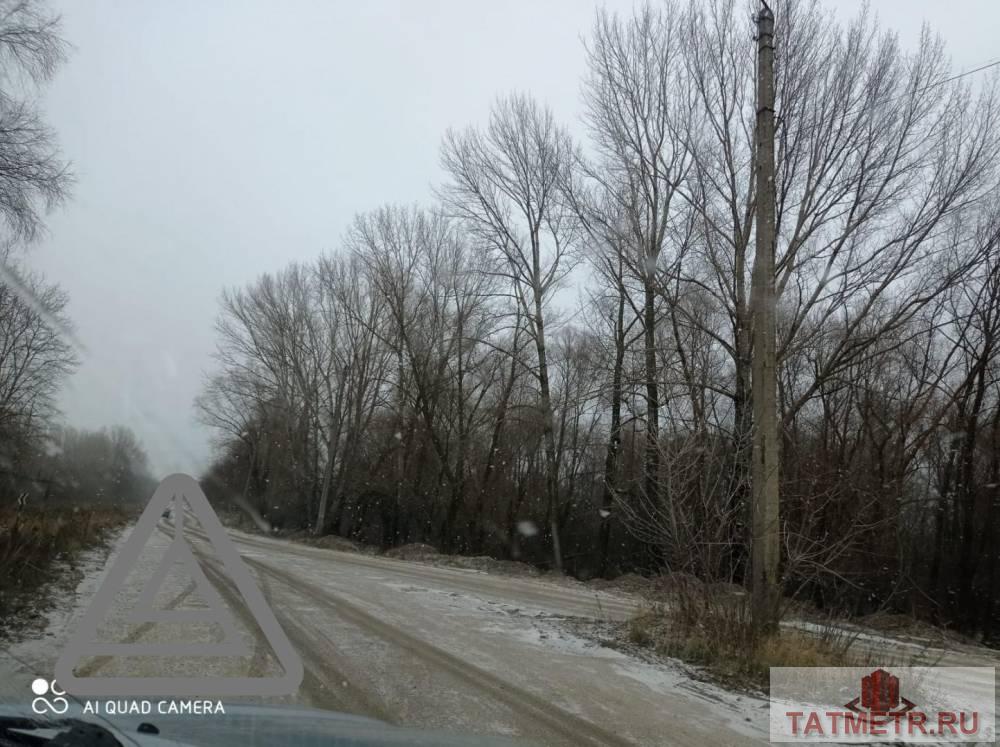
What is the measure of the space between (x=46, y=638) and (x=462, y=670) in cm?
372

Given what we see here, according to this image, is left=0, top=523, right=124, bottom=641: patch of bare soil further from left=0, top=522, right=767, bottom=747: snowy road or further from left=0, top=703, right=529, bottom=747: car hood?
left=0, top=703, right=529, bottom=747: car hood

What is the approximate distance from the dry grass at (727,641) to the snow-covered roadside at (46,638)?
224 inches

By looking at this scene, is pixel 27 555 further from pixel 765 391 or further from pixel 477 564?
pixel 477 564

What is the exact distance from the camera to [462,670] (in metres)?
6.45

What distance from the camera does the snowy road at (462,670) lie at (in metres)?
5.10

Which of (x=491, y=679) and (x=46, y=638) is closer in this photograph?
(x=491, y=679)

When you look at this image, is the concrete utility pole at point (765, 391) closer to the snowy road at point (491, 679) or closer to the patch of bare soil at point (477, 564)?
the snowy road at point (491, 679)

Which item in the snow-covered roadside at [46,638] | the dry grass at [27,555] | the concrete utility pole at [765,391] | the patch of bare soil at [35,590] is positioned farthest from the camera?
the concrete utility pole at [765,391]

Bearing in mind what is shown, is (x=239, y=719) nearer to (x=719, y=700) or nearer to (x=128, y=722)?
(x=128, y=722)

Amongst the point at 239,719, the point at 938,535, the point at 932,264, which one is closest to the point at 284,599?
the point at 239,719

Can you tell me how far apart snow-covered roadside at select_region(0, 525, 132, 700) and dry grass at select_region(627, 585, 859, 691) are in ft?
18.7

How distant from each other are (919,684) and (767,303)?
462cm

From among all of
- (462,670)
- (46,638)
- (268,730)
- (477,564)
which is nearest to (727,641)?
(462,670)

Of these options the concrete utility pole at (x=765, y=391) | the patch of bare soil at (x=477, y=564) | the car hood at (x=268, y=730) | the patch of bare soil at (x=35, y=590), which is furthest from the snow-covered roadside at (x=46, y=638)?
the patch of bare soil at (x=477, y=564)
